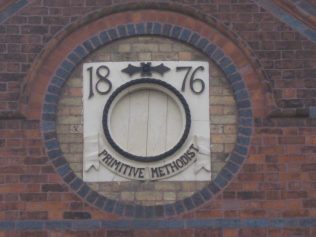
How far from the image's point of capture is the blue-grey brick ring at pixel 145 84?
12.6m

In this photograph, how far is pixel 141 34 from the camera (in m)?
13.1

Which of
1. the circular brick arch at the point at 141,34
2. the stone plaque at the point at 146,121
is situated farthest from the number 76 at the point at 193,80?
the circular brick arch at the point at 141,34

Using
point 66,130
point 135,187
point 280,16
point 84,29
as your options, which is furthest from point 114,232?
point 280,16

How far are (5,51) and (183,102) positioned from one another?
8.06 feet

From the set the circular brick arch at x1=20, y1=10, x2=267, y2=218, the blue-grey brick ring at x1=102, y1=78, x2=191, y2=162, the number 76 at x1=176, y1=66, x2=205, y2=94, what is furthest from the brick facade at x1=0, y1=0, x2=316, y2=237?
the blue-grey brick ring at x1=102, y1=78, x2=191, y2=162

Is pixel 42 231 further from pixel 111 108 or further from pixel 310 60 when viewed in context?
pixel 310 60

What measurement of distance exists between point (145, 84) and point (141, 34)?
702 mm

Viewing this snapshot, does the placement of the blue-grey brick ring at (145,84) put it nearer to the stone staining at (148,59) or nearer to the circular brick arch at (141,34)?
the stone staining at (148,59)

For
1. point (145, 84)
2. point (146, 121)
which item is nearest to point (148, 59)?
point (145, 84)

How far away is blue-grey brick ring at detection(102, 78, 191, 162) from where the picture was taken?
498 inches

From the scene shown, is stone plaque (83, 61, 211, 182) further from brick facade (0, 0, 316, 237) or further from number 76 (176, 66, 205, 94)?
brick facade (0, 0, 316, 237)

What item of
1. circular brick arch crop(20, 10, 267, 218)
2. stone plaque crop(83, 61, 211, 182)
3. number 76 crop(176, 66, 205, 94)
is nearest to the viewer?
circular brick arch crop(20, 10, 267, 218)

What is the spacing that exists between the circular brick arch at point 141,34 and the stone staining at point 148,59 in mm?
80

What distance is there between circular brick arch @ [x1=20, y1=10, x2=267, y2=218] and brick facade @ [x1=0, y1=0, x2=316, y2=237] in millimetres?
13
